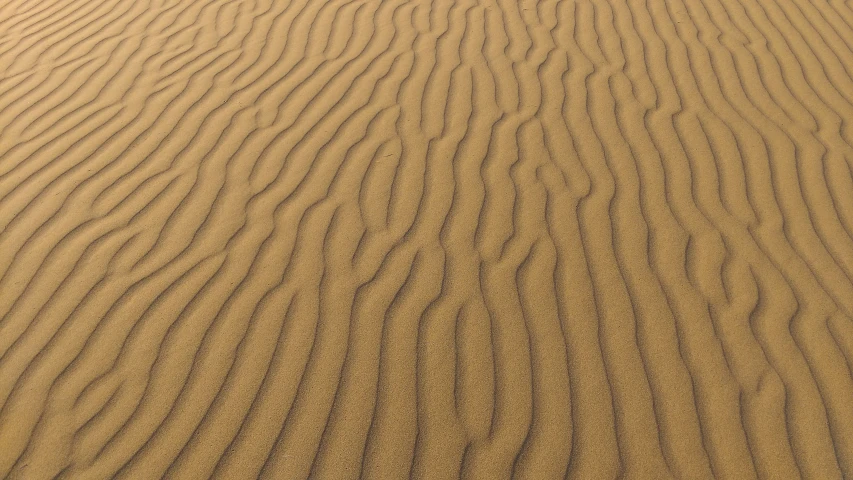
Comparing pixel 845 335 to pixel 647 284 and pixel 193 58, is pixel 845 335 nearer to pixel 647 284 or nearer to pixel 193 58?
pixel 647 284

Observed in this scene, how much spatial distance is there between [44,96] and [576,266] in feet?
10.4

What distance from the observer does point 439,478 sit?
89.4 inches

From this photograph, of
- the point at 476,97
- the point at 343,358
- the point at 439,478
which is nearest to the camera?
the point at 439,478

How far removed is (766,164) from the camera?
138 inches

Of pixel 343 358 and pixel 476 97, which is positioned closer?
pixel 343 358

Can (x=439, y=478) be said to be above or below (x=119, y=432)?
below

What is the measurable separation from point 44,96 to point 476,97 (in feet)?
8.04

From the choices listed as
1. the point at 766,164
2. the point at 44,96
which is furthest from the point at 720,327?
the point at 44,96

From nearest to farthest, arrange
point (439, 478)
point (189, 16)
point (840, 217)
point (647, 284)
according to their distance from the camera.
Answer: point (439, 478)
point (647, 284)
point (840, 217)
point (189, 16)

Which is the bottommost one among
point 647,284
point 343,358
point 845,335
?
point 845,335

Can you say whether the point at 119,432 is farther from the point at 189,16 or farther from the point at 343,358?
the point at 189,16

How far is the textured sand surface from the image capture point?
2.38 m

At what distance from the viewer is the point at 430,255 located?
3016 millimetres

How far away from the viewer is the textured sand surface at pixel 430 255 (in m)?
2.38
